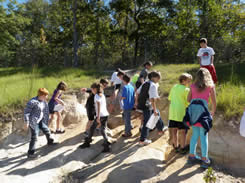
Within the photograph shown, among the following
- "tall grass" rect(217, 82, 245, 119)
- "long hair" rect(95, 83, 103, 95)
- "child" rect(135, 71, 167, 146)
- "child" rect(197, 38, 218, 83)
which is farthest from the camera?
"child" rect(197, 38, 218, 83)

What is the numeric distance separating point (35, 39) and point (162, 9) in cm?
2077

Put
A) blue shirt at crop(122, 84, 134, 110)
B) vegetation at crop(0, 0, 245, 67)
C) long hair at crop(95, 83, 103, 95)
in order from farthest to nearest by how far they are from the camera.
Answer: vegetation at crop(0, 0, 245, 67) → blue shirt at crop(122, 84, 134, 110) → long hair at crop(95, 83, 103, 95)

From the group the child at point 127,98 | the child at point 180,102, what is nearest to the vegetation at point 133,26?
the child at point 127,98

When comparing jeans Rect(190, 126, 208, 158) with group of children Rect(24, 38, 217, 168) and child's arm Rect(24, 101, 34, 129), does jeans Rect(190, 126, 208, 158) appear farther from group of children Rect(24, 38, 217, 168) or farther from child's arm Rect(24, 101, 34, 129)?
child's arm Rect(24, 101, 34, 129)

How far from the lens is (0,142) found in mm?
5016

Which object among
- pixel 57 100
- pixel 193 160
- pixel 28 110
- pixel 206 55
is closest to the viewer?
pixel 193 160

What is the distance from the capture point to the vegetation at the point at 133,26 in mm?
18966

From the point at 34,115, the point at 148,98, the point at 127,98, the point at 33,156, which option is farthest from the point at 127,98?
the point at 33,156

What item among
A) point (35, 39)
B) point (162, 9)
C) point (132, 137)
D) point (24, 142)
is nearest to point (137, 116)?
point (132, 137)

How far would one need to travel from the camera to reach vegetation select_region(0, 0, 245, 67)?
62.2ft

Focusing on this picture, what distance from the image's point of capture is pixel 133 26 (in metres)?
27.0

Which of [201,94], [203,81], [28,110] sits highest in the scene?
[203,81]

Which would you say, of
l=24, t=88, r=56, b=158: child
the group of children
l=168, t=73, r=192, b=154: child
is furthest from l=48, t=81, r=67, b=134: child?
l=168, t=73, r=192, b=154: child

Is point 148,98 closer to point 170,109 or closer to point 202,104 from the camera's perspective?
point 170,109
